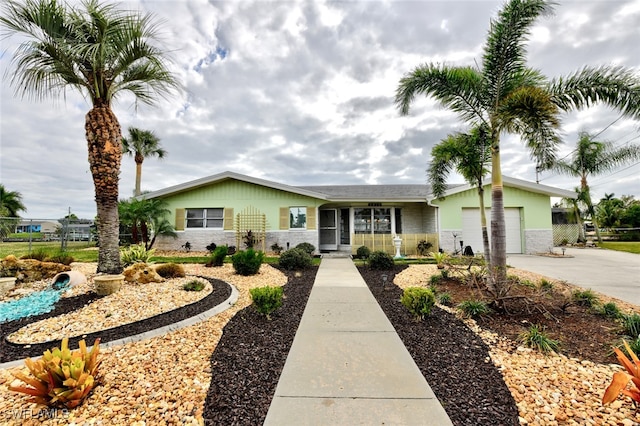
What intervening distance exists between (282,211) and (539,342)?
38.0ft

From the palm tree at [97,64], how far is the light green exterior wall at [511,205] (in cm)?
1272

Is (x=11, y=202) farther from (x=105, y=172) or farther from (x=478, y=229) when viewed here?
(x=478, y=229)

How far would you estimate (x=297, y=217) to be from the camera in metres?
13.8

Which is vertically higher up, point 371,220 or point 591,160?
point 591,160

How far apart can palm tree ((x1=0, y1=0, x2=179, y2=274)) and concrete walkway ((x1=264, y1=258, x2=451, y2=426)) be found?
5291 millimetres

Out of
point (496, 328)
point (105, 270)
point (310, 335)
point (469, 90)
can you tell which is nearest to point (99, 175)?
point (105, 270)

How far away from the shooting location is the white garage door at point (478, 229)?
536 inches

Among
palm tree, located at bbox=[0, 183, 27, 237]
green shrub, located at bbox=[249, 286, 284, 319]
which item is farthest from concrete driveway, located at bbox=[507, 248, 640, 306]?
palm tree, located at bbox=[0, 183, 27, 237]

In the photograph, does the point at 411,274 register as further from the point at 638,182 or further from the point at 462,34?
the point at 638,182

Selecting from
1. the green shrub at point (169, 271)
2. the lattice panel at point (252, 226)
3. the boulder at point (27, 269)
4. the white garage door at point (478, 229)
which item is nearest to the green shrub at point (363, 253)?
the lattice panel at point (252, 226)

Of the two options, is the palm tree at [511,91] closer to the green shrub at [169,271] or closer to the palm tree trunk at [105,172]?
the palm tree trunk at [105,172]

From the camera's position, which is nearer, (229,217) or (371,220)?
(229,217)

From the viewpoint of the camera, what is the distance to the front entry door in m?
15.0

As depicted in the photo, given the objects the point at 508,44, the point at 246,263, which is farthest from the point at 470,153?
the point at 246,263
